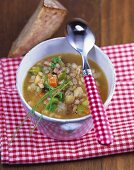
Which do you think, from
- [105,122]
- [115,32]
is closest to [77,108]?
[105,122]

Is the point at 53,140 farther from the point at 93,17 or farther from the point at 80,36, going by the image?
the point at 93,17

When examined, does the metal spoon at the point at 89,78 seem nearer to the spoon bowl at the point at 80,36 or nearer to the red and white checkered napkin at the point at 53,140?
the spoon bowl at the point at 80,36

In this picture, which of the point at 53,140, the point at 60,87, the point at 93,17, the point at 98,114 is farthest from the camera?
the point at 93,17

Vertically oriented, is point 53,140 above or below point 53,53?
below

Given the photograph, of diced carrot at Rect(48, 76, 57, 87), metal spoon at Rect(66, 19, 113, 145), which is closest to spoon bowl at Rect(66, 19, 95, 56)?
metal spoon at Rect(66, 19, 113, 145)

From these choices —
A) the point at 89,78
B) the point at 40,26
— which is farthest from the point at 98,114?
the point at 40,26

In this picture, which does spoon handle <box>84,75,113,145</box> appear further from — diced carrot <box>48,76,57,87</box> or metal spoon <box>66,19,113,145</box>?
diced carrot <box>48,76,57,87</box>
